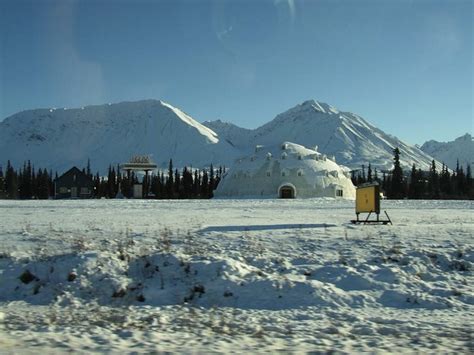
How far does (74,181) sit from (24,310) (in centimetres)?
9094

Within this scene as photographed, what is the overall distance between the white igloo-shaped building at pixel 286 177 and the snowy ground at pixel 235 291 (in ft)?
187

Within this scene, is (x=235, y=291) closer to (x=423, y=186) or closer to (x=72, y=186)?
(x=72, y=186)

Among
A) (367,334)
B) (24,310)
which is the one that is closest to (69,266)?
(24,310)

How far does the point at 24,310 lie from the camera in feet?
33.4

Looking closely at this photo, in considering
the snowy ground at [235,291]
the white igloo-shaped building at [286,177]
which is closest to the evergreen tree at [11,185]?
the white igloo-shaped building at [286,177]

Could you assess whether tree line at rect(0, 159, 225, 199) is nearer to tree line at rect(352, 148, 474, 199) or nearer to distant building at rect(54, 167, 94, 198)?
distant building at rect(54, 167, 94, 198)

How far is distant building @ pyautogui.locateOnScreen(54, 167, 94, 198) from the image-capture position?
95938 mm

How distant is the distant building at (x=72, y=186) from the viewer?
95.9 meters

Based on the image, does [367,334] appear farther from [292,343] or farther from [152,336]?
[152,336]

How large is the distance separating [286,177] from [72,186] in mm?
46917

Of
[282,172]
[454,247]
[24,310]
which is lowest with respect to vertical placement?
[24,310]

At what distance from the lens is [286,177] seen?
74.9m

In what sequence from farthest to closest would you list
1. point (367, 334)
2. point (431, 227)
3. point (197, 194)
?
1. point (197, 194)
2. point (431, 227)
3. point (367, 334)

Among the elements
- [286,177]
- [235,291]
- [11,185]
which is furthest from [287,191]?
[11,185]
